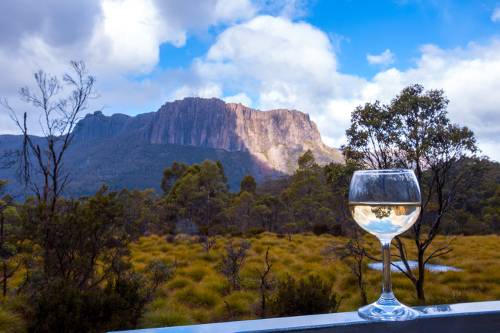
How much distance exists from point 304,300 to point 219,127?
10881 centimetres

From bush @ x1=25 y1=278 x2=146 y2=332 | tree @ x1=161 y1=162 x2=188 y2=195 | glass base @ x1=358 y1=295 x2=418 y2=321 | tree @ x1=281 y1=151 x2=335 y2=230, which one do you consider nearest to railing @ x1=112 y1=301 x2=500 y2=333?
glass base @ x1=358 y1=295 x2=418 y2=321

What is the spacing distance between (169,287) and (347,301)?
375cm

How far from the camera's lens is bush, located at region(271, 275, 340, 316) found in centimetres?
612

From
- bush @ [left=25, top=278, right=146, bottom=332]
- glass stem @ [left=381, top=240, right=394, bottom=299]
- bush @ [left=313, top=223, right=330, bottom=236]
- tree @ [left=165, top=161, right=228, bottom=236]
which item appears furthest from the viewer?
tree @ [left=165, top=161, right=228, bottom=236]

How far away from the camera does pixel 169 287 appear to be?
9.28m

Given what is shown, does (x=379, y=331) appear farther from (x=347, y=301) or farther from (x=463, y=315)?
(x=347, y=301)

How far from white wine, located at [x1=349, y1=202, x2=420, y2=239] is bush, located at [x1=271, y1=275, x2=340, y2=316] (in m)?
5.37

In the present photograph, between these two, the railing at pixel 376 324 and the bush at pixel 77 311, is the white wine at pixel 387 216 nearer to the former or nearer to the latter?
the railing at pixel 376 324

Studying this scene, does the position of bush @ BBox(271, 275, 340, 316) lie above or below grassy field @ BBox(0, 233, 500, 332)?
above

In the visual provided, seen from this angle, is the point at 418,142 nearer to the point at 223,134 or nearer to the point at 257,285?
the point at 257,285

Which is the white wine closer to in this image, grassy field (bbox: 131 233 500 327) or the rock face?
grassy field (bbox: 131 233 500 327)

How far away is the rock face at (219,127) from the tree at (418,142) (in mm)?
97423

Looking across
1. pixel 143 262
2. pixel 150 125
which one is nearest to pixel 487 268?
pixel 143 262

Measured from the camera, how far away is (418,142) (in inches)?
273
